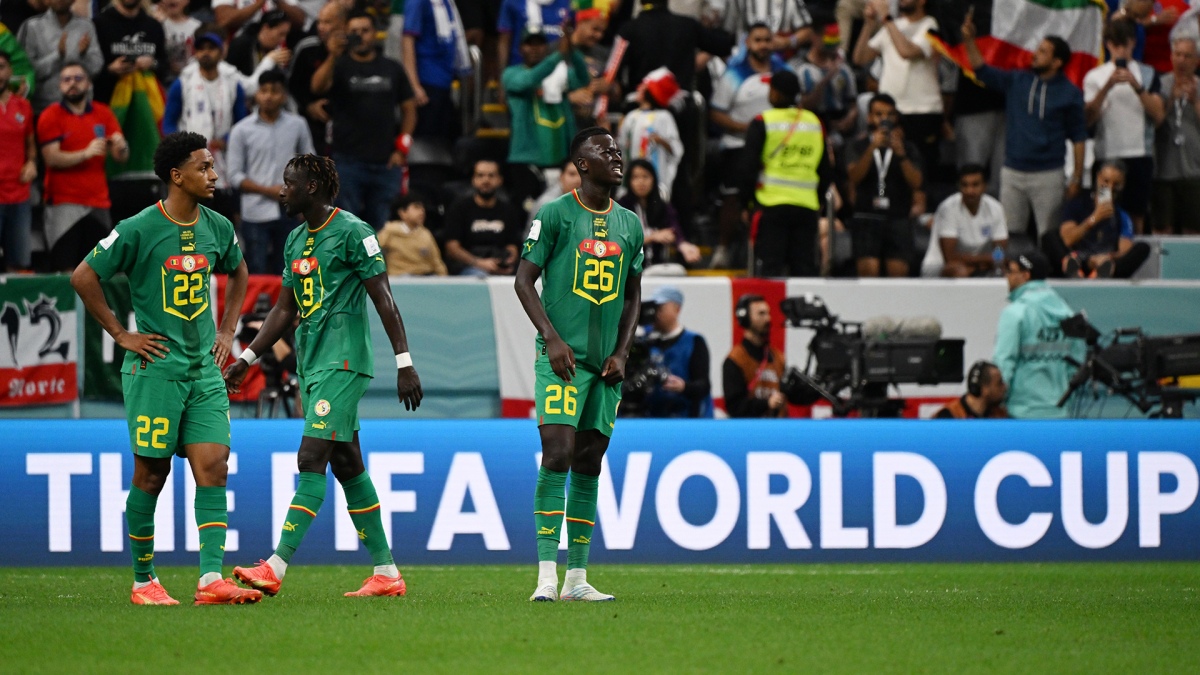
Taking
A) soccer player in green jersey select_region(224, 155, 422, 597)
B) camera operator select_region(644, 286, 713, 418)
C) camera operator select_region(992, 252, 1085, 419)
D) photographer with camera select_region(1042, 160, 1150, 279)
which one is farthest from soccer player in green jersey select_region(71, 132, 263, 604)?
photographer with camera select_region(1042, 160, 1150, 279)

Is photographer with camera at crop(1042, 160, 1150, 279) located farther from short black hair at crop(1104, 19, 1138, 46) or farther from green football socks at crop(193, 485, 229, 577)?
green football socks at crop(193, 485, 229, 577)

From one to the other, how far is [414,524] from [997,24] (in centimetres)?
1036

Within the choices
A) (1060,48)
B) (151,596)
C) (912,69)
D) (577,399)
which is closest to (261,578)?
(151,596)

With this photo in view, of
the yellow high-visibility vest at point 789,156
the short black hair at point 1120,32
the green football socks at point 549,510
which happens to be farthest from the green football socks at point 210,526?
the short black hair at point 1120,32

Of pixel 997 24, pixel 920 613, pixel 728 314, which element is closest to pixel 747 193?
pixel 728 314

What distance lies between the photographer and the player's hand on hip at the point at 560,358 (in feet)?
25.7

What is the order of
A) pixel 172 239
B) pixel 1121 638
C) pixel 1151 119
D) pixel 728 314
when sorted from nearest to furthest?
pixel 1121 638
pixel 172 239
pixel 728 314
pixel 1151 119

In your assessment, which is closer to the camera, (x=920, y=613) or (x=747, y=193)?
(x=920, y=613)

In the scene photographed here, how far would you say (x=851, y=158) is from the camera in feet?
54.4

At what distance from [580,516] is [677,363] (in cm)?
553

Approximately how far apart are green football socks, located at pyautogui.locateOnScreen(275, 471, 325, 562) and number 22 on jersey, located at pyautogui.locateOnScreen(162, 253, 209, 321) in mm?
1022

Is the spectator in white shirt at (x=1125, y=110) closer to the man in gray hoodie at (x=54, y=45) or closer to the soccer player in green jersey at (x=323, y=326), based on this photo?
the man in gray hoodie at (x=54, y=45)

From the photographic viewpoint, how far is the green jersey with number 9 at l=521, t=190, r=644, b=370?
8.08m

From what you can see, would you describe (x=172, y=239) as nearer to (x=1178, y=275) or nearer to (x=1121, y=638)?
(x=1121, y=638)
